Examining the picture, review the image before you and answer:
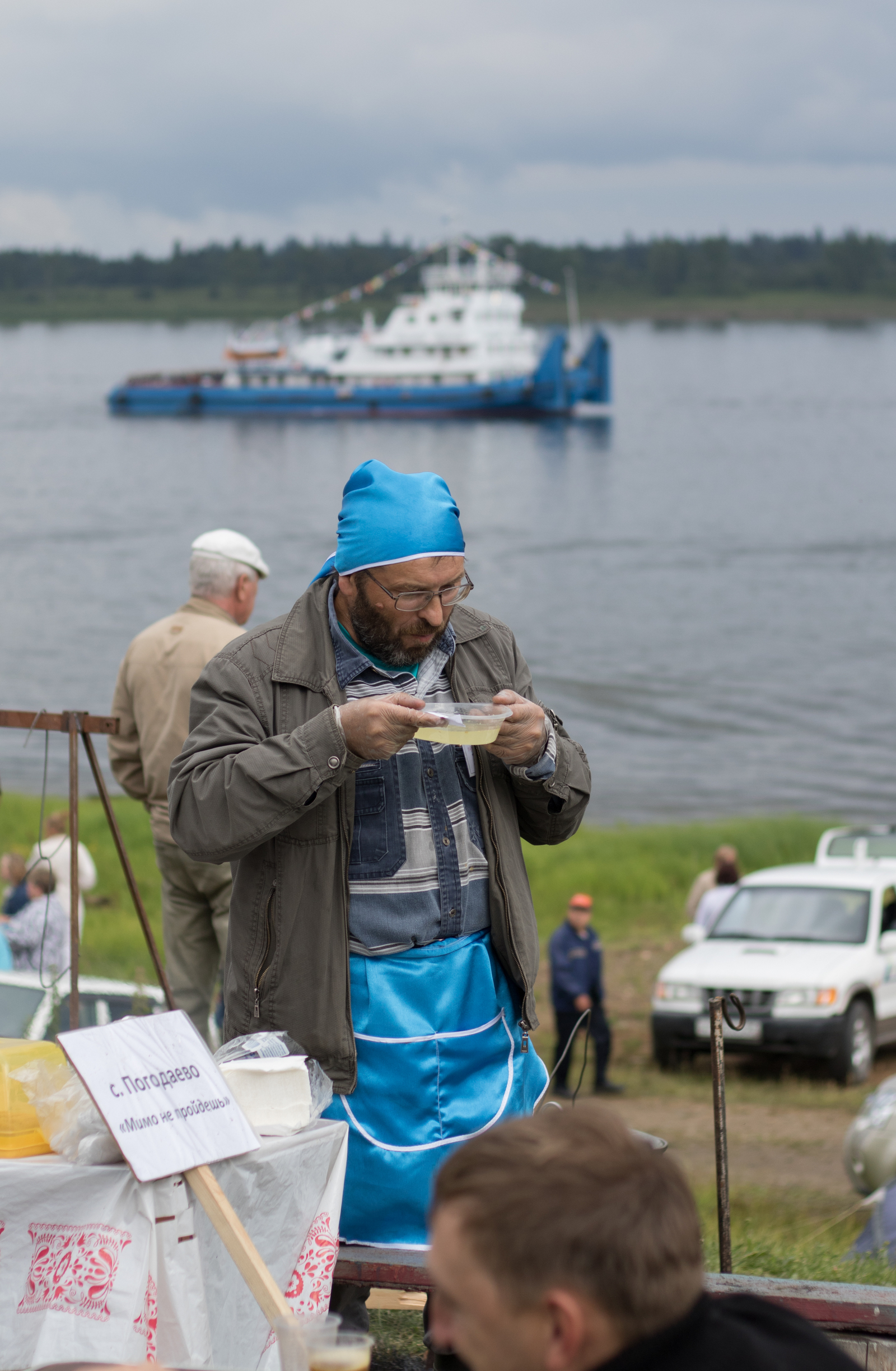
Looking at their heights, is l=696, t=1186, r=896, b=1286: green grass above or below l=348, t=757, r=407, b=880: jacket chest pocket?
below

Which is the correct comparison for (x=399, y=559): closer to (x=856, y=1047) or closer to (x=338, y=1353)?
(x=338, y=1353)

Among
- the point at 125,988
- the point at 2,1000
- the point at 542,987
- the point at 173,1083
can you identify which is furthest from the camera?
the point at 542,987

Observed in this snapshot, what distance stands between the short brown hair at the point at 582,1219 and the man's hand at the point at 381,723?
134 cm

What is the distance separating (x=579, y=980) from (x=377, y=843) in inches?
322

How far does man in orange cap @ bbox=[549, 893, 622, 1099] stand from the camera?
35.7ft

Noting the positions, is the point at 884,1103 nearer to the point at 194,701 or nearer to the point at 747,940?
the point at 747,940

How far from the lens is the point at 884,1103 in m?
7.55

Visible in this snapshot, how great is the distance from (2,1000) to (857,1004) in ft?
22.8

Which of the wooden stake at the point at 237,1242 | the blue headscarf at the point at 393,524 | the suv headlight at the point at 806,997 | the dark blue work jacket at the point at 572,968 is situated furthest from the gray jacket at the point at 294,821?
the suv headlight at the point at 806,997

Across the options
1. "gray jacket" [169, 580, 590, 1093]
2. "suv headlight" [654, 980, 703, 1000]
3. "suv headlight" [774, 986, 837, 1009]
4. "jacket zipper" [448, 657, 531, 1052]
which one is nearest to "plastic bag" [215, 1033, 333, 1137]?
"gray jacket" [169, 580, 590, 1093]

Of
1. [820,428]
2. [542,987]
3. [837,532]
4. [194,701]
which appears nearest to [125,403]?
[820,428]

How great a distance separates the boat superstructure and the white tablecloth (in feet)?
266

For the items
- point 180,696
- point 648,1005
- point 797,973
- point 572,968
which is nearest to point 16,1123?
point 180,696

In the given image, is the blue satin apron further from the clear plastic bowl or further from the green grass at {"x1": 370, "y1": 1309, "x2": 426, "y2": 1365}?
the green grass at {"x1": 370, "y1": 1309, "x2": 426, "y2": 1365}
